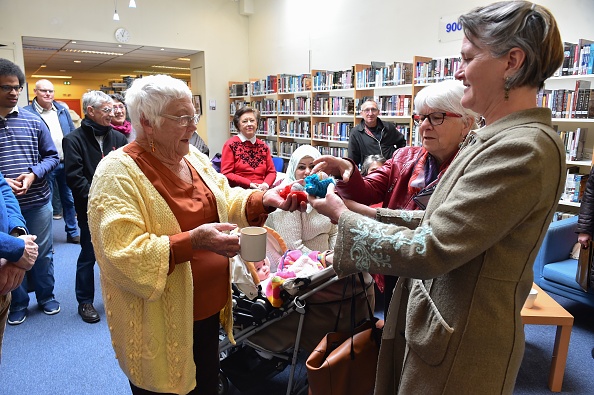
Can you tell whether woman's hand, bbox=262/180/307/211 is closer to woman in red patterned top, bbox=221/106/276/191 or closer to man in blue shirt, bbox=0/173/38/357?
man in blue shirt, bbox=0/173/38/357

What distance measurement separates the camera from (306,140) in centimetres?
745

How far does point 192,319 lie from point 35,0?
7.57m

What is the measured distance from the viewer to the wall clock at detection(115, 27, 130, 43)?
7.58 metres

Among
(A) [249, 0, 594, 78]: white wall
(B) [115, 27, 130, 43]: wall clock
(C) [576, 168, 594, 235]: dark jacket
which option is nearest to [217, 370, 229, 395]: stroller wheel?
(C) [576, 168, 594, 235]: dark jacket

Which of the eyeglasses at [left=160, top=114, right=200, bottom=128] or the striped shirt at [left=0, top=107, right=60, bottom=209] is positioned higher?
the eyeglasses at [left=160, top=114, right=200, bottom=128]

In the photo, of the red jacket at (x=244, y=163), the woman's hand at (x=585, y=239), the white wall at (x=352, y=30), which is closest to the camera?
the woman's hand at (x=585, y=239)

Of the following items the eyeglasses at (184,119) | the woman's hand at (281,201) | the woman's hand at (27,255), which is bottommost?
the woman's hand at (27,255)

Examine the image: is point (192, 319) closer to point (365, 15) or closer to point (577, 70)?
point (577, 70)

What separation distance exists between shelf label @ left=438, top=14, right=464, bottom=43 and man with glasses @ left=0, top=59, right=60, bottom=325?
14.7 ft

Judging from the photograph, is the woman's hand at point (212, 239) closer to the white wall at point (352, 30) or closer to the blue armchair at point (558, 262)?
A: the blue armchair at point (558, 262)

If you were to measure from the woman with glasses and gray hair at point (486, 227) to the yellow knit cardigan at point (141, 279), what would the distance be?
2.15 ft

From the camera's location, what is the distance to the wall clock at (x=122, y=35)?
758cm

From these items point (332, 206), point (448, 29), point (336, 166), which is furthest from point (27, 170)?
point (448, 29)

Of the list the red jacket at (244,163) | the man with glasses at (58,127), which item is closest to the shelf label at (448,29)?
the red jacket at (244,163)
